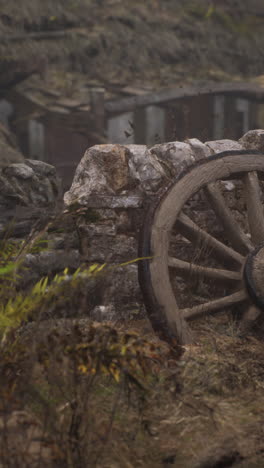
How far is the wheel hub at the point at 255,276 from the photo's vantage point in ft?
12.8

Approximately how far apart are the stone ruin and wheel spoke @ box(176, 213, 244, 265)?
0.30 m

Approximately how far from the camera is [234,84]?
1661 cm

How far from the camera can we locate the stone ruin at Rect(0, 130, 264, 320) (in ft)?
13.4

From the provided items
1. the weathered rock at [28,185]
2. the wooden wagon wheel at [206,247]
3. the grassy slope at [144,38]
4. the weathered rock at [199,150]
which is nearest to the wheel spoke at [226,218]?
the wooden wagon wheel at [206,247]

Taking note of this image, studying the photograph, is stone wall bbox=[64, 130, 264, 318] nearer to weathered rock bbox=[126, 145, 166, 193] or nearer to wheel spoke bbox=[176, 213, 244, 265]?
weathered rock bbox=[126, 145, 166, 193]

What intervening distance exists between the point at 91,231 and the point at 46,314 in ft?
2.12

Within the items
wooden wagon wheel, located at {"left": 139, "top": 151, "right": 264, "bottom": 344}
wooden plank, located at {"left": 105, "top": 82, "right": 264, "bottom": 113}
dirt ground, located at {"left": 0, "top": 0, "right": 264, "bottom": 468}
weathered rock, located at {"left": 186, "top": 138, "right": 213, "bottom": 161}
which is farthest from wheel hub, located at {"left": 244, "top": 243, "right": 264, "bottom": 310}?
wooden plank, located at {"left": 105, "top": 82, "right": 264, "bottom": 113}

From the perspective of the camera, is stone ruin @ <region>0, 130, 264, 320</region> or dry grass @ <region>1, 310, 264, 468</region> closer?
dry grass @ <region>1, 310, 264, 468</region>

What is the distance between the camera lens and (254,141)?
185 inches

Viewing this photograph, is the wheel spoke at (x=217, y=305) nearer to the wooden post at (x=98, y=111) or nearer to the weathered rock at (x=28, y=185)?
the weathered rock at (x=28, y=185)

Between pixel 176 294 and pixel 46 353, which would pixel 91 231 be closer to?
pixel 176 294

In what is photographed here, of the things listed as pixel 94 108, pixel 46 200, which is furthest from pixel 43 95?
pixel 46 200

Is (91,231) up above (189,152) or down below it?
below

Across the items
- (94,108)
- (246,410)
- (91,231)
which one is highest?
(91,231)
